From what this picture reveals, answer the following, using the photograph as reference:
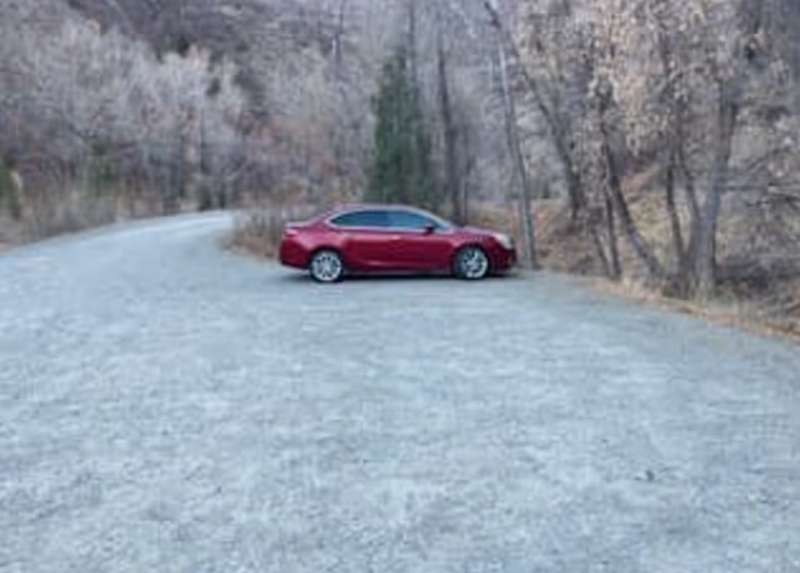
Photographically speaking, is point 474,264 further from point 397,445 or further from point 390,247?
point 397,445

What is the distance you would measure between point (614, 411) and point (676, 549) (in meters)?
3.70

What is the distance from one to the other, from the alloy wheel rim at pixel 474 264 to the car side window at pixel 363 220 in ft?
5.81

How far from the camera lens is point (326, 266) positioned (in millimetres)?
24062

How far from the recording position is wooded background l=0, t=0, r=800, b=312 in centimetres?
2208

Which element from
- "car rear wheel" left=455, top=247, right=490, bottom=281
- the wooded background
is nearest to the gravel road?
the wooded background

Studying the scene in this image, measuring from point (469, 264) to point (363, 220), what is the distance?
7.76 ft

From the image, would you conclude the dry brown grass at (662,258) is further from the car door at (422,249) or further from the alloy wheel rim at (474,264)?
the car door at (422,249)

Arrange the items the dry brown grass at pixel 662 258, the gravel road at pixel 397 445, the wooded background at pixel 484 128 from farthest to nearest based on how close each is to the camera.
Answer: the wooded background at pixel 484 128, the dry brown grass at pixel 662 258, the gravel road at pixel 397 445

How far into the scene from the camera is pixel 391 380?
11.6 metres

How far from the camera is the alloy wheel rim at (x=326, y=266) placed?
78.8 feet

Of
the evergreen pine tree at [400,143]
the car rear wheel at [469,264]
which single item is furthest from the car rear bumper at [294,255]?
the evergreen pine tree at [400,143]

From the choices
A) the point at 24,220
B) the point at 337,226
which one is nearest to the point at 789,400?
the point at 337,226

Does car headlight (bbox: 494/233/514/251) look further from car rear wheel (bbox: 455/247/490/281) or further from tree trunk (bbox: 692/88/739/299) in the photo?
tree trunk (bbox: 692/88/739/299)

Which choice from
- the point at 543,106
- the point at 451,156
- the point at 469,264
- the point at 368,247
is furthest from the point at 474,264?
the point at 451,156
